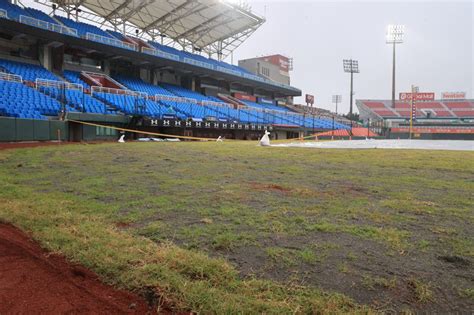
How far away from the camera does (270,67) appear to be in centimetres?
6825

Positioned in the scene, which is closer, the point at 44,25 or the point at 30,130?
the point at 30,130

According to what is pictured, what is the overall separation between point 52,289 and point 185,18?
48.2 m

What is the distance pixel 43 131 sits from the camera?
19.2 metres

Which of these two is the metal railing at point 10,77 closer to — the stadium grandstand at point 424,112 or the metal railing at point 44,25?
the metal railing at point 44,25

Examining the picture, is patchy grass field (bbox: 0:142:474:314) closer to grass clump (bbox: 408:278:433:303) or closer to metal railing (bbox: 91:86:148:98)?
grass clump (bbox: 408:278:433:303)

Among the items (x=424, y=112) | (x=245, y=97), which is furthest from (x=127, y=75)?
(x=424, y=112)

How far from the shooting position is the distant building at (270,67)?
6550cm

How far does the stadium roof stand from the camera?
40250mm

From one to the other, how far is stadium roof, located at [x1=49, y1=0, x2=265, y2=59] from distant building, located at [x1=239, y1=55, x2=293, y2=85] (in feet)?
29.1

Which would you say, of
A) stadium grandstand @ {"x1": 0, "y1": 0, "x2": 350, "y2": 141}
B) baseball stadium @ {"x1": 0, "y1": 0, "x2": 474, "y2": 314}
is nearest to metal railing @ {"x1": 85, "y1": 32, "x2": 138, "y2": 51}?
stadium grandstand @ {"x1": 0, "y1": 0, "x2": 350, "y2": 141}

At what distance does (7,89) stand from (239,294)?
2490 centimetres

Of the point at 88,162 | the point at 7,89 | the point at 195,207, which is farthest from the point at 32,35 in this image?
the point at 195,207

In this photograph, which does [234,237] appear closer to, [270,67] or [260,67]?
[260,67]

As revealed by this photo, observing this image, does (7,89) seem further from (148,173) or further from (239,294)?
(239,294)
